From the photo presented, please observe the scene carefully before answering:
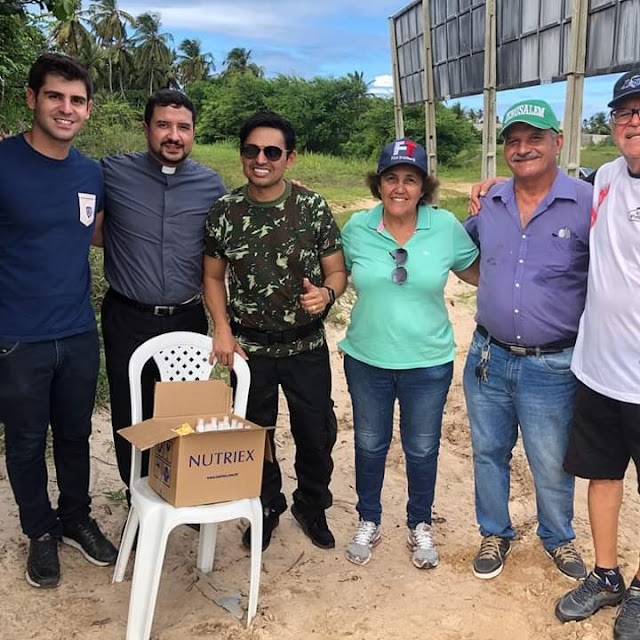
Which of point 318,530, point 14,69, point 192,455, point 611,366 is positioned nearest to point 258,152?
point 192,455

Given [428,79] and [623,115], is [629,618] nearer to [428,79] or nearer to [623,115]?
[623,115]

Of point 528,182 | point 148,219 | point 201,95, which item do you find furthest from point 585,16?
point 201,95

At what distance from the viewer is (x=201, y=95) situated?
155 feet

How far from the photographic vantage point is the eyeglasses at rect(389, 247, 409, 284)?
2.93 metres

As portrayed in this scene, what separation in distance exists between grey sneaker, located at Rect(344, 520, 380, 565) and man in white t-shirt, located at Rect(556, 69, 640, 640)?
2.99 feet

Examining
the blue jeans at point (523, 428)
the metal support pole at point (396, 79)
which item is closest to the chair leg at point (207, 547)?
the blue jeans at point (523, 428)

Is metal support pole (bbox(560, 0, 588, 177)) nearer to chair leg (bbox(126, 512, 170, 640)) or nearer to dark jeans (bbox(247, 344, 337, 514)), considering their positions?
dark jeans (bbox(247, 344, 337, 514))

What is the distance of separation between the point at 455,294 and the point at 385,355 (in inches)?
221

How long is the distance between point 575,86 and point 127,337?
6517 millimetres

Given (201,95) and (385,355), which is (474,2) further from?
(201,95)

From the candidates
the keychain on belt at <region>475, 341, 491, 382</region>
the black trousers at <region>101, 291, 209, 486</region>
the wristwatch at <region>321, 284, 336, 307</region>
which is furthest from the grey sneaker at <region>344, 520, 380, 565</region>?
the wristwatch at <region>321, 284, 336, 307</region>

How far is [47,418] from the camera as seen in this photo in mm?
3057

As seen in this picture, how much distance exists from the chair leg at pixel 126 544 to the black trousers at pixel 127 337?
403mm

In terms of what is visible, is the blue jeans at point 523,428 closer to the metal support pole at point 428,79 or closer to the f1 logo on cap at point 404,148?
the f1 logo on cap at point 404,148
